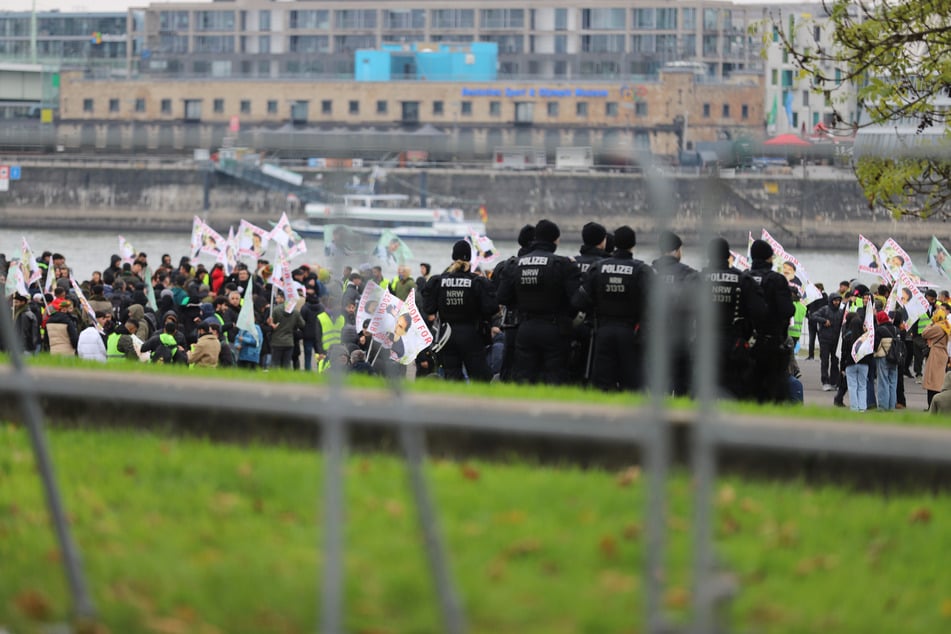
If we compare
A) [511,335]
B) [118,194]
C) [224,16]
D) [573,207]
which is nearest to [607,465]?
[511,335]

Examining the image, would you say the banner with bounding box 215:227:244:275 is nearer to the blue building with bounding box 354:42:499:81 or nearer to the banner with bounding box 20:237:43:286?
the banner with bounding box 20:237:43:286

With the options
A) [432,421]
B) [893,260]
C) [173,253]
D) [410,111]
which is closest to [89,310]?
[893,260]

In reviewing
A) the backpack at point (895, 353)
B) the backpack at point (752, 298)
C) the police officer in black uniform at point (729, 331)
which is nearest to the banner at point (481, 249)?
the backpack at point (895, 353)

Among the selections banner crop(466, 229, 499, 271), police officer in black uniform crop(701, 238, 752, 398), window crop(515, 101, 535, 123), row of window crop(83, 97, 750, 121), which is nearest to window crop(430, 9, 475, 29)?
row of window crop(83, 97, 750, 121)

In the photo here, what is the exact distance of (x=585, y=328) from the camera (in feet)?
37.6

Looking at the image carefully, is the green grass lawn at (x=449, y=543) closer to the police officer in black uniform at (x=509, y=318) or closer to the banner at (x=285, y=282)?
the police officer in black uniform at (x=509, y=318)

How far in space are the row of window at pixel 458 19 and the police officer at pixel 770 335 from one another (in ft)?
336

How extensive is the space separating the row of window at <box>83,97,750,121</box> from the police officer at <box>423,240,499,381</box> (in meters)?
90.8

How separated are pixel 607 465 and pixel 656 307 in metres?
2.50

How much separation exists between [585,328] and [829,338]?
10390 mm

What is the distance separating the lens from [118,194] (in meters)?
84.4

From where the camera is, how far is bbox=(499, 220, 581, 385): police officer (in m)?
10.9

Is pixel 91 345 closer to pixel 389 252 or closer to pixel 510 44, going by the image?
pixel 389 252

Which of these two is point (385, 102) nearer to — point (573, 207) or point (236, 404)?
point (573, 207)
